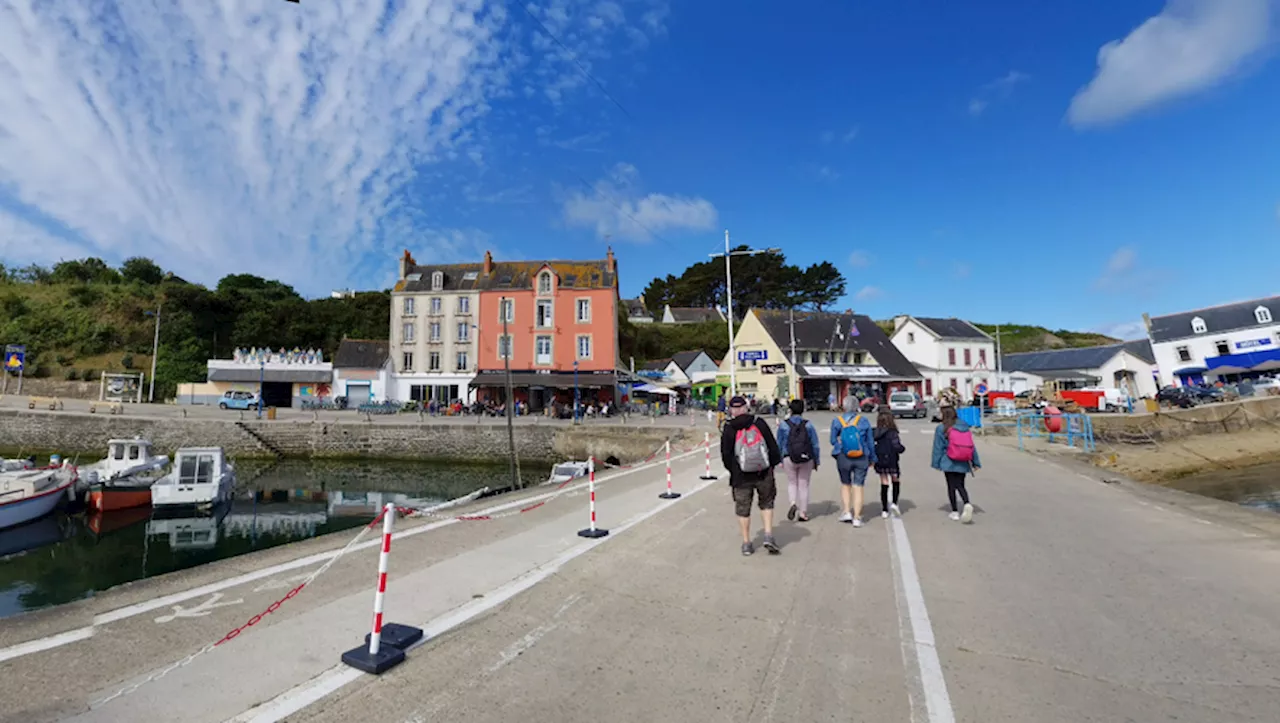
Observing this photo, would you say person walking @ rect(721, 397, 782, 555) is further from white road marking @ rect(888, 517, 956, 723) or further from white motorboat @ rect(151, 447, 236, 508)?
white motorboat @ rect(151, 447, 236, 508)

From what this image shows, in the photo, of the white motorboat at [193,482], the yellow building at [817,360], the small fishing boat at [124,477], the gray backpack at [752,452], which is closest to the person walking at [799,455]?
the gray backpack at [752,452]

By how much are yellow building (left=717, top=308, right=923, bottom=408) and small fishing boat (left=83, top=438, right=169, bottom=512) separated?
120 feet

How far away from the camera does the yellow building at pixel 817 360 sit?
48.8 m

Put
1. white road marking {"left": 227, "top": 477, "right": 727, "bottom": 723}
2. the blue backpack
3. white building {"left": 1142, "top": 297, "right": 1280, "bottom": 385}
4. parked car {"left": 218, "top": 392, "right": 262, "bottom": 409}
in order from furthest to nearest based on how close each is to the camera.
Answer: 1. white building {"left": 1142, "top": 297, "right": 1280, "bottom": 385}
2. parked car {"left": 218, "top": 392, "right": 262, "bottom": 409}
3. the blue backpack
4. white road marking {"left": 227, "top": 477, "right": 727, "bottom": 723}

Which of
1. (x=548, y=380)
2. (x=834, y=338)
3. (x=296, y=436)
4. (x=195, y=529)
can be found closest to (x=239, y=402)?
(x=296, y=436)

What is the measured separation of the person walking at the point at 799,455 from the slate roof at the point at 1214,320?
60911mm

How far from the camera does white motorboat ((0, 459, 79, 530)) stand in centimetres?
1806

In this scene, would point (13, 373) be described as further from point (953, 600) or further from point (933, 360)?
point (933, 360)

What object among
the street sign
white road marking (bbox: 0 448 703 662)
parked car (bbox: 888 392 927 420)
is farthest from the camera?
the street sign

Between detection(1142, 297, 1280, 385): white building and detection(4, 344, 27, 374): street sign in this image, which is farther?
detection(4, 344, 27, 374): street sign

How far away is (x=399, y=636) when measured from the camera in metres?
4.29

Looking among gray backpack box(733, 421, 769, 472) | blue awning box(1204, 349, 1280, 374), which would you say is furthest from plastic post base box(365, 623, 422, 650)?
blue awning box(1204, 349, 1280, 374)

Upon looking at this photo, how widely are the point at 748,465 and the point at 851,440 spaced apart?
2375 mm

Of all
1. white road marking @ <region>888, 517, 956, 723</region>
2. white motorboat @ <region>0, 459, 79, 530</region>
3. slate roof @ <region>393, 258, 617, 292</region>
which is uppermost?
slate roof @ <region>393, 258, 617, 292</region>
